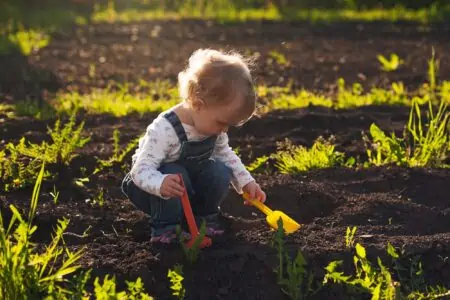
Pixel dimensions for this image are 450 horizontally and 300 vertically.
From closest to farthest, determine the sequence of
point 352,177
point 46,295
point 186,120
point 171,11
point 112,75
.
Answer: point 46,295, point 186,120, point 352,177, point 112,75, point 171,11

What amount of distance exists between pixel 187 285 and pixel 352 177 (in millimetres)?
1676

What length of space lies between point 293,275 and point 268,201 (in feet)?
4.33

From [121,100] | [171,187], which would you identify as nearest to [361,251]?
[171,187]

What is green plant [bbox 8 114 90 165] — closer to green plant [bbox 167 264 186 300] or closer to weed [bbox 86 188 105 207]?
weed [bbox 86 188 105 207]

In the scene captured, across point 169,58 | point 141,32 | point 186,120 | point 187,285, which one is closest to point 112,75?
point 169,58

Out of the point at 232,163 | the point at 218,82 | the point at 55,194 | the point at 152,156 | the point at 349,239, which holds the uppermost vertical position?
the point at 218,82

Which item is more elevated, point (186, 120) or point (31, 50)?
point (186, 120)

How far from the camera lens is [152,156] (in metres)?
3.96

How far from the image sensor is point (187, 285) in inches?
139

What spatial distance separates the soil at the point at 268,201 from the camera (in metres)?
3.64

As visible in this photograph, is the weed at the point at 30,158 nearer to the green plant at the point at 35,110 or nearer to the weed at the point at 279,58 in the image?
the green plant at the point at 35,110

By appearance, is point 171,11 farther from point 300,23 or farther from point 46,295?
point 46,295

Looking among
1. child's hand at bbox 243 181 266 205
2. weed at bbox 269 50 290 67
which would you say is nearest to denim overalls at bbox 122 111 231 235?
child's hand at bbox 243 181 266 205

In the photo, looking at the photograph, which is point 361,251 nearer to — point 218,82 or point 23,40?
point 218,82
